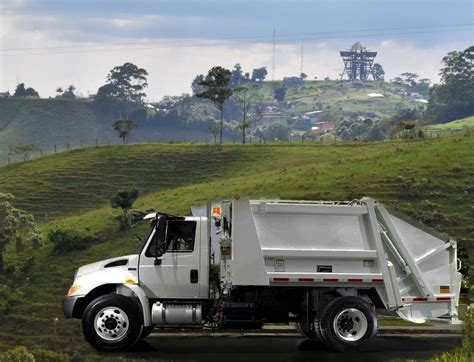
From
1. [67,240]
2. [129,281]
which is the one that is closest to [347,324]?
[129,281]

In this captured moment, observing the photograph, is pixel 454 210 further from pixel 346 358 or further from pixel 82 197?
pixel 346 358

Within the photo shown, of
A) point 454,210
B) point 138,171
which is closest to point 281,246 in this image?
point 454,210

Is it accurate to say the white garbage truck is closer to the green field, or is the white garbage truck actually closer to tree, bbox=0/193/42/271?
the green field

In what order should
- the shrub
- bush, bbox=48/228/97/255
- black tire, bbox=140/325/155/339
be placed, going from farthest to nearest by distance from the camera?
bush, bbox=48/228/97/255 < black tire, bbox=140/325/155/339 < the shrub

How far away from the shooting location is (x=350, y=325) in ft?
56.5

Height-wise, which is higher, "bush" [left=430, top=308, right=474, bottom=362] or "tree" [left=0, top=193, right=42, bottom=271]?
"tree" [left=0, top=193, right=42, bottom=271]

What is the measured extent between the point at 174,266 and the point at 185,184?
7530 cm

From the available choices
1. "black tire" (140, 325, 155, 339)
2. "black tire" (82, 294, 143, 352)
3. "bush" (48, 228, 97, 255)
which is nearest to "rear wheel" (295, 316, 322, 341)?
"black tire" (140, 325, 155, 339)

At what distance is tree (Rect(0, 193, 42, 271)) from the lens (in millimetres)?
64375

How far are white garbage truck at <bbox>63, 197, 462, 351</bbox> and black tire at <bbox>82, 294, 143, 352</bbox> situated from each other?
0.02 m

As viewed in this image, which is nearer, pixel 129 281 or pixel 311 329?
pixel 129 281

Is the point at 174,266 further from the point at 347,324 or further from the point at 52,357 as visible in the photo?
the point at 347,324

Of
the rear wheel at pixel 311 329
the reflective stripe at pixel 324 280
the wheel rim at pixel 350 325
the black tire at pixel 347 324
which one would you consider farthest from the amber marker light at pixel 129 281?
the wheel rim at pixel 350 325

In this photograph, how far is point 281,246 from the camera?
56.2ft
